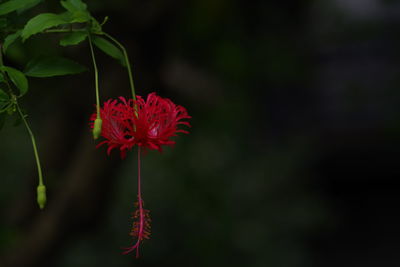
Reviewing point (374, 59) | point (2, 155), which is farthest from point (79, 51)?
point (374, 59)

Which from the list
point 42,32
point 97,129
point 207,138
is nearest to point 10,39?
point 42,32

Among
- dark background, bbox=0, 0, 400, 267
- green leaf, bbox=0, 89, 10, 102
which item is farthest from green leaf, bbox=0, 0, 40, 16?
dark background, bbox=0, 0, 400, 267

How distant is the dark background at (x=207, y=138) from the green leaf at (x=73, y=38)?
1.81 feet

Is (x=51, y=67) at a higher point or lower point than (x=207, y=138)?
higher

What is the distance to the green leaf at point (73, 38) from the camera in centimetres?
95

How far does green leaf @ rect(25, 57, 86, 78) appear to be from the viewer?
96 cm

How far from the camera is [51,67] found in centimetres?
98

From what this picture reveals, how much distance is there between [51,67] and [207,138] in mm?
3217

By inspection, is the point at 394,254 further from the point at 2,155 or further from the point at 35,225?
the point at 35,225

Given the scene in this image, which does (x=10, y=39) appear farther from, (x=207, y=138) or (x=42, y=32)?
(x=207, y=138)

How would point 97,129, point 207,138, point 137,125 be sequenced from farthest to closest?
point 207,138
point 137,125
point 97,129

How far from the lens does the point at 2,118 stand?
96cm

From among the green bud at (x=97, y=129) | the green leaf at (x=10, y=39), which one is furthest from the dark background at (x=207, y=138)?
the green bud at (x=97, y=129)

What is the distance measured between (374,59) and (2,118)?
5.30m
